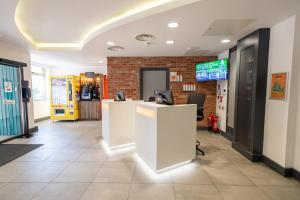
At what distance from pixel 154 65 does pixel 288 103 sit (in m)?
3.85

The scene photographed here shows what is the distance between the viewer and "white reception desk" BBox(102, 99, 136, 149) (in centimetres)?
363

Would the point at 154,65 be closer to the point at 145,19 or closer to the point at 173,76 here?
the point at 173,76

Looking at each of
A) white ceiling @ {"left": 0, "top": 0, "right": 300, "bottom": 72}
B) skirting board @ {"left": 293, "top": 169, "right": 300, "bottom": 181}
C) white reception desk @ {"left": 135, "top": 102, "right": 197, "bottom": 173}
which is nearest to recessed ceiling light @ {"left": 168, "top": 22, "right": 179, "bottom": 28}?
white ceiling @ {"left": 0, "top": 0, "right": 300, "bottom": 72}

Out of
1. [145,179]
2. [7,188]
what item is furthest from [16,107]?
[145,179]

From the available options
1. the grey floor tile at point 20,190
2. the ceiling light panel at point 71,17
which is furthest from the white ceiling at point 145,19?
the grey floor tile at point 20,190

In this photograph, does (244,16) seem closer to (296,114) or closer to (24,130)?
(296,114)

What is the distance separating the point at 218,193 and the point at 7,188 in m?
3.01

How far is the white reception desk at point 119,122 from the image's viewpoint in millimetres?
3634

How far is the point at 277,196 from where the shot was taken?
2119 millimetres

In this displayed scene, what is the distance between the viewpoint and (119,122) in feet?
12.2

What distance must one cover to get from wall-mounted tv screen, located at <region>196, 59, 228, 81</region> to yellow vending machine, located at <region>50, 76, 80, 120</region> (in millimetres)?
5347

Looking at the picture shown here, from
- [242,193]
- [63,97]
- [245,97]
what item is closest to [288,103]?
[245,97]

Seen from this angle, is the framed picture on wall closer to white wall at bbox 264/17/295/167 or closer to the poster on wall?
white wall at bbox 264/17/295/167

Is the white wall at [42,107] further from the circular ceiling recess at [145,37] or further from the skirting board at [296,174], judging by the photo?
the skirting board at [296,174]
